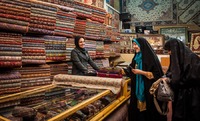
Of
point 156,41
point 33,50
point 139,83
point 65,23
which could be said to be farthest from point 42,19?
point 156,41

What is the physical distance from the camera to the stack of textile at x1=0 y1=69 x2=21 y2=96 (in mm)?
2203

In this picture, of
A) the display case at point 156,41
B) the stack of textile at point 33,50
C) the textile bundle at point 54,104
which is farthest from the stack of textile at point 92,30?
the textile bundle at point 54,104

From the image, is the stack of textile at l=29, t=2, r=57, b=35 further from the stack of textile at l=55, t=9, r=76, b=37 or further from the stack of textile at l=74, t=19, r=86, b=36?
the stack of textile at l=74, t=19, r=86, b=36

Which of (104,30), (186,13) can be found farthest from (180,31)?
(104,30)

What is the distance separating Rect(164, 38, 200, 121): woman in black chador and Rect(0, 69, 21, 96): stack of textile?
186 cm

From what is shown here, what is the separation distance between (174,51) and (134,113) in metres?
1.10

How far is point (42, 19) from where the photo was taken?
2697 millimetres

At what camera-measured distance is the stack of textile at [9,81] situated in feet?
7.23

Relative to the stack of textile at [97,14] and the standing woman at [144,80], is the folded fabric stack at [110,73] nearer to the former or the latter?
the standing woman at [144,80]

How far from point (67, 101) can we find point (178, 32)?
19.8 feet

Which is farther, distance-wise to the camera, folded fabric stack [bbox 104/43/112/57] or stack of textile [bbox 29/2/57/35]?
folded fabric stack [bbox 104/43/112/57]

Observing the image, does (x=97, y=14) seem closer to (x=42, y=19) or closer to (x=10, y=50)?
(x=42, y=19)

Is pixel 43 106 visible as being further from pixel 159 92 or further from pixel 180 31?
pixel 180 31

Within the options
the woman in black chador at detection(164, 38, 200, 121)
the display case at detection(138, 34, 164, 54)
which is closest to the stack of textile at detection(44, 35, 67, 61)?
the woman in black chador at detection(164, 38, 200, 121)
